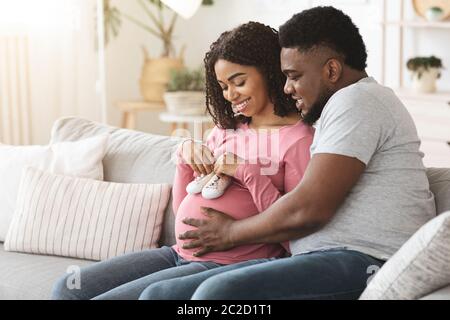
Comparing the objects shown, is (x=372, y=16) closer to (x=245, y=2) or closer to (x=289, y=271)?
(x=245, y=2)

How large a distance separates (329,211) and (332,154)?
0.42 feet

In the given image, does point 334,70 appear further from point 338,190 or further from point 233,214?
point 233,214

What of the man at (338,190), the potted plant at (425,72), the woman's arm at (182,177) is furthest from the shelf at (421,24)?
the man at (338,190)

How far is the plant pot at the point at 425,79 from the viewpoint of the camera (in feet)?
13.8

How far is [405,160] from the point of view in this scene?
1.91m

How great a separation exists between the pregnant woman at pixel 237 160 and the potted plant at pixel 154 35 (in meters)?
2.50

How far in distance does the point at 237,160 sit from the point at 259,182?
95mm

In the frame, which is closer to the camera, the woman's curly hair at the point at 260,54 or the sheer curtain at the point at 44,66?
the woman's curly hair at the point at 260,54

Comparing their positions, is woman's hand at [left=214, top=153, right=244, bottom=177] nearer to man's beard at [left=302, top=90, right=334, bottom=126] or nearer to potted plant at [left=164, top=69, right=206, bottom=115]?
man's beard at [left=302, top=90, right=334, bottom=126]

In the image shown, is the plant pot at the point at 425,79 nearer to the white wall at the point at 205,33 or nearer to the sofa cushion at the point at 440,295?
the white wall at the point at 205,33

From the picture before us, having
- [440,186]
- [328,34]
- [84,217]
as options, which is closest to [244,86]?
[328,34]

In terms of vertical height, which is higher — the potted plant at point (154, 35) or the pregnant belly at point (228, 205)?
the potted plant at point (154, 35)

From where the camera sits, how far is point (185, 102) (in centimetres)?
446

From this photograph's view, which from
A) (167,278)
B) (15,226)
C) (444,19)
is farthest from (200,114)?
(167,278)
